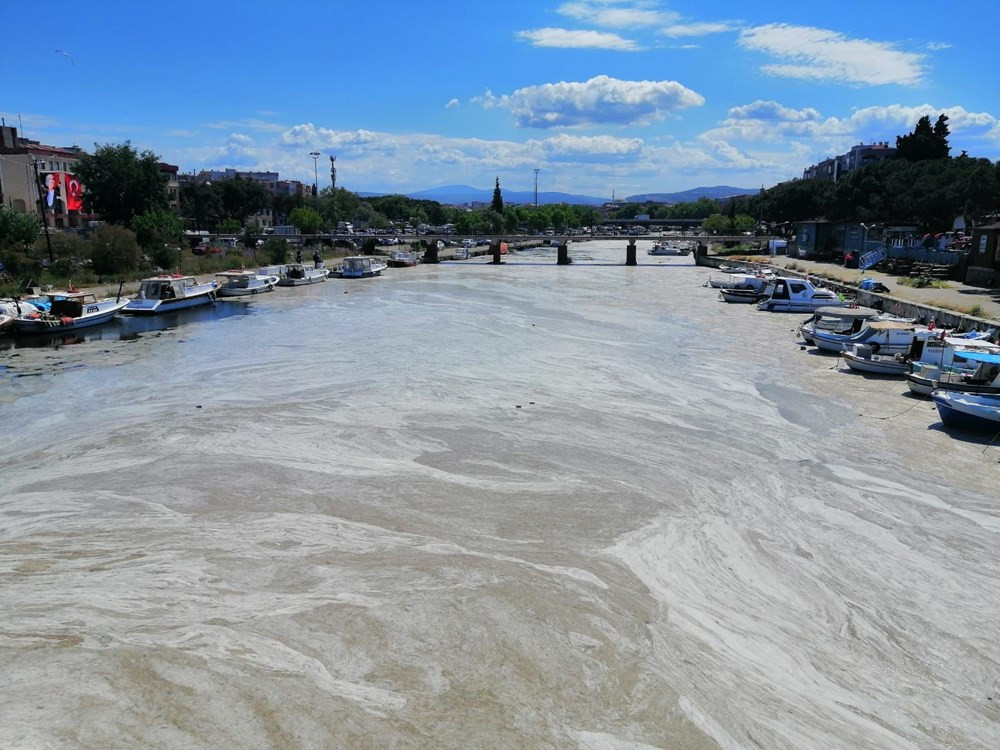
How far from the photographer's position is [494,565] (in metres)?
9.82

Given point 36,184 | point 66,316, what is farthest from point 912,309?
point 36,184

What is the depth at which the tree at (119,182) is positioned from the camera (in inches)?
2279

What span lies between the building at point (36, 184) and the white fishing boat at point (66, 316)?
103ft

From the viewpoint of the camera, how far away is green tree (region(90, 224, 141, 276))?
140 ft

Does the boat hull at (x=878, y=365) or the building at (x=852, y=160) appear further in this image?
the building at (x=852, y=160)

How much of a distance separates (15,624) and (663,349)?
20563mm

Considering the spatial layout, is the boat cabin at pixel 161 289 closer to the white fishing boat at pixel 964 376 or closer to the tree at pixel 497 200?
the white fishing boat at pixel 964 376

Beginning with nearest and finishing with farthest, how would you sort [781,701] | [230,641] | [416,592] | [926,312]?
[781,701] → [230,641] → [416,592] → [926,312]

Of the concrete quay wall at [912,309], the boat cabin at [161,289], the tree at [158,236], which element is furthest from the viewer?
the tree at [158,236]

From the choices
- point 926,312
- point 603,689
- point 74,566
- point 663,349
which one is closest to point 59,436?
point 74,566

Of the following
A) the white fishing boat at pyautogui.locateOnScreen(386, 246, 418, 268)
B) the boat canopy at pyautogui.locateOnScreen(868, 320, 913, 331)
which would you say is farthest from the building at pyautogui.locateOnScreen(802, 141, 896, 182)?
the boat canopy at pyautogui.locateOnScreen(868, 320, 913, 331)

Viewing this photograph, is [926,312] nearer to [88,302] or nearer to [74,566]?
[74,566]

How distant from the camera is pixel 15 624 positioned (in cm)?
823

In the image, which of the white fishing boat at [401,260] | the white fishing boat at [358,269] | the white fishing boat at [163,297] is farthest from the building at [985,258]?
the white fishing boat at [401,260]
